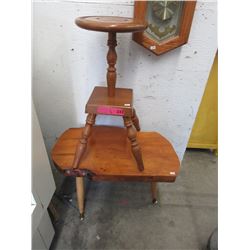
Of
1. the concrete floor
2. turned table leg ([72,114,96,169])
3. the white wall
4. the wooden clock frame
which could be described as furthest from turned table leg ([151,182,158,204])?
the wooden clock frame

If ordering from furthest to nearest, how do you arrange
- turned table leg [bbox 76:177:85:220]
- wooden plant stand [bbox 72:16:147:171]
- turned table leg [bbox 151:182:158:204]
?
turned table leg [bbox 151:182:158:204] → turned table leg [bbox 76:177:85:220] → wooden plant stand [bbox 72:16:147:171]

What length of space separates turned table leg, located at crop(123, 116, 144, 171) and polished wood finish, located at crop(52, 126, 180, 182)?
35mm

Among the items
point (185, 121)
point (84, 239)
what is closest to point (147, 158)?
point (185, 121)

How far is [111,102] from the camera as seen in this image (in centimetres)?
68

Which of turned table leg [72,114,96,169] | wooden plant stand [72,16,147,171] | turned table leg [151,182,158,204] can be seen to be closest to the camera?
wooden plant stand [72,16,147,171]

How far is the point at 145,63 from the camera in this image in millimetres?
826

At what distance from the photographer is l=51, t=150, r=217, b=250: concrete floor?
3.01ft

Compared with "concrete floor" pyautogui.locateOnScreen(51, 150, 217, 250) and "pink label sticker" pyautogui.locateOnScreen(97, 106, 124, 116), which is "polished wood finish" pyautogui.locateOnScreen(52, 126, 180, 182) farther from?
"concrete floor" pyautogui.locateOnScreen(51, 150, 217, 250)

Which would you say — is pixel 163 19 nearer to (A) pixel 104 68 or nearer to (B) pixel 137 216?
(A) pixel 104 68

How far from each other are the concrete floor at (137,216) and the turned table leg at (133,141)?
0.42 m
